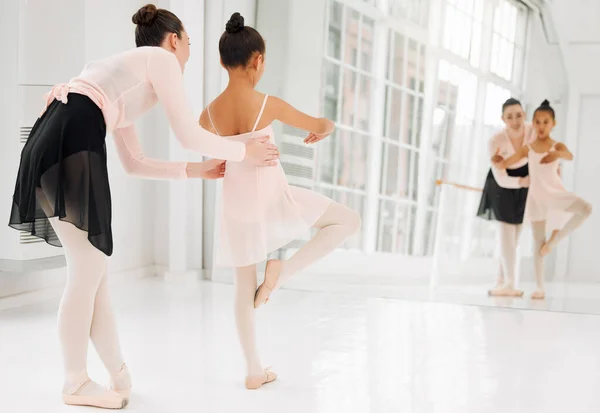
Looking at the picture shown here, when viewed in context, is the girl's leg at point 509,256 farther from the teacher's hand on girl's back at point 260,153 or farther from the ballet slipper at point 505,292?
the teacher's hand on girl's back at point 260,153

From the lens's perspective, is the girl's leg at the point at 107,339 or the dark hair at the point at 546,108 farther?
the dark hair at the point at 546,108

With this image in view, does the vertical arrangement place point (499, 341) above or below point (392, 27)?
below

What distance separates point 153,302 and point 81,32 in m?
1.53

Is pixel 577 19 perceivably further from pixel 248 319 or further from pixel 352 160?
pixel 248 319

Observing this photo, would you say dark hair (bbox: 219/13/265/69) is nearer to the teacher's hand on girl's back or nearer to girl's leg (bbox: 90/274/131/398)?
the teacher's hand on girl's back

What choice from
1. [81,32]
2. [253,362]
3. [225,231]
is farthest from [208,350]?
[81,32]

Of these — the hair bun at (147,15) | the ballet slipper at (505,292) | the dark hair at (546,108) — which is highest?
the hair bun at (147,15)

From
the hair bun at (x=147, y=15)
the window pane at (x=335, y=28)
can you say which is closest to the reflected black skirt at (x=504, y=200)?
the window pane at (x=335, y=28)

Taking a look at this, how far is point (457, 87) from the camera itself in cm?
459

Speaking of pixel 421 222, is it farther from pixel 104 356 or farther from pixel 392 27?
pixel 104 356

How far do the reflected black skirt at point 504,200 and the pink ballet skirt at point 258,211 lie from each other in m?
2.05

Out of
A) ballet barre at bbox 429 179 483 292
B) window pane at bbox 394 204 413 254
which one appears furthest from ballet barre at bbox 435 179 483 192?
window pane at bbox 394 204 413 254

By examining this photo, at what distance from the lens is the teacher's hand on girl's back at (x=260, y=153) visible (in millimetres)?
2549

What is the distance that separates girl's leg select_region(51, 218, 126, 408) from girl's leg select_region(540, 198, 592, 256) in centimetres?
288
